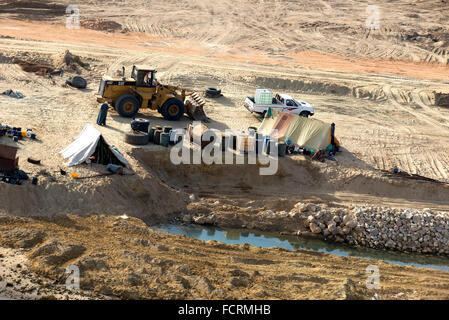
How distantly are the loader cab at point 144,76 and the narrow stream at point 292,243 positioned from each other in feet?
25.3

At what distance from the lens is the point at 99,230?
1564cm

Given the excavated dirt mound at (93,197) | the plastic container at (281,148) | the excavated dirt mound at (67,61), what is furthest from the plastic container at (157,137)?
the excavated dirt mound at (67,61)

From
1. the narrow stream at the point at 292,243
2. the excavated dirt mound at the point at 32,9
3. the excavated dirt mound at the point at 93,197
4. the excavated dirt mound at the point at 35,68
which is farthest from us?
the excavated dirt mound at the point at 32,9

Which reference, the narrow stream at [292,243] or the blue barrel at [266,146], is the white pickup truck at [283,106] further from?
the narrow stream at [292,243]

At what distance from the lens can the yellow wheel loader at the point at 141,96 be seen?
2309 cm

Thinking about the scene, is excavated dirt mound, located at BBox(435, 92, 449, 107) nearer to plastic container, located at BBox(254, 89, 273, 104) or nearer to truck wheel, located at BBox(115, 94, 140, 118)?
plastic container, located at BBox(254, 89, 273, 104)

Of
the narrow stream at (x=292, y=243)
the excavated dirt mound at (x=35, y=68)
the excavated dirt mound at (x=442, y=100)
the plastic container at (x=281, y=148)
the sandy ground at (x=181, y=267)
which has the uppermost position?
the excavated dirt mound at (x=35, y=68)

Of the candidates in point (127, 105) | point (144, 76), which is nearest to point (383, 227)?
point (127, 105)

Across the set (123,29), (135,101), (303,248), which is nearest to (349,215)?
(303,248)

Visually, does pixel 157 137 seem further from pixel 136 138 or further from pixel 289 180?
pixel 289 180

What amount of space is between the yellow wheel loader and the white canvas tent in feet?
15.4

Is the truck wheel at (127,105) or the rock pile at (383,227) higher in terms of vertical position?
the truck wheel at (127,105)

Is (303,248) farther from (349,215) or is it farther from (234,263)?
(234,263)

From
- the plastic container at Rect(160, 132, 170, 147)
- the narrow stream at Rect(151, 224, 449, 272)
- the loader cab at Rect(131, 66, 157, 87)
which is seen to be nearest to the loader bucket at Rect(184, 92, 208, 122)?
the loader cab at Rect(131, 66, 157, 87)
